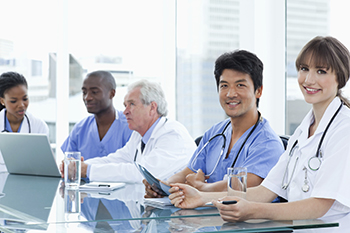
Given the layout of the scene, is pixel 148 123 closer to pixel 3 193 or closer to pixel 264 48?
pixel 3 193

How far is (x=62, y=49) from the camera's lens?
4.02 meters

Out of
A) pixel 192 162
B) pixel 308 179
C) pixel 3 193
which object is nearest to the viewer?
pixel 308 179

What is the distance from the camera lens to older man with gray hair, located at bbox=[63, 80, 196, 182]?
242cm

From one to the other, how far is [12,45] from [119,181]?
7.45 feet

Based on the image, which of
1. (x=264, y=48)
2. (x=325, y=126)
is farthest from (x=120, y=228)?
(x=264, y=48)

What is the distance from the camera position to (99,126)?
3203mm

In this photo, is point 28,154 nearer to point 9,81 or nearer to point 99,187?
point 99,187

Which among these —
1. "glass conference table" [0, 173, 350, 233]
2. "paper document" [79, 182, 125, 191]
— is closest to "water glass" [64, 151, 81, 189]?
"paper document" [79, 182, 125, 191]

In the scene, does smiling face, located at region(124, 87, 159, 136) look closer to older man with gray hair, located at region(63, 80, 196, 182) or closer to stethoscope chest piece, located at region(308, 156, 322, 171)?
older man with gray hair, located at region(63, 80, 196, 182)

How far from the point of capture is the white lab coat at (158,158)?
240cm

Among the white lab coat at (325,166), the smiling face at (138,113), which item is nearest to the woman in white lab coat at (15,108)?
the smiling face at (138,113)

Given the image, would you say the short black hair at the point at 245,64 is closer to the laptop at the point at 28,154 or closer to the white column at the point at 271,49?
the laptop at the point at 28,154

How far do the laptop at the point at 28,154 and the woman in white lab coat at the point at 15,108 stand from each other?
730 millimetres

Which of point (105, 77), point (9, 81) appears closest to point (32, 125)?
point (9, 81)
